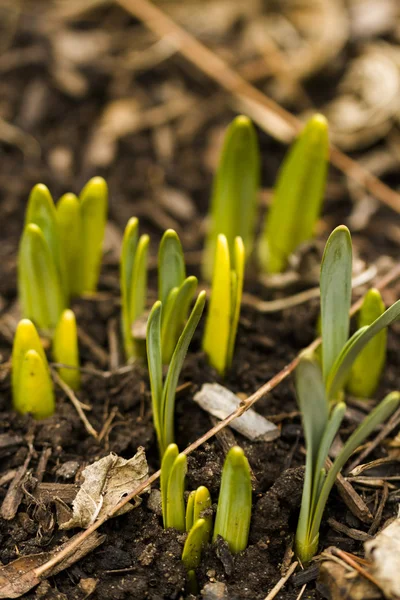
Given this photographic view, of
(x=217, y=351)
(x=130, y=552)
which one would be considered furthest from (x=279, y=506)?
(x=217, y=351)

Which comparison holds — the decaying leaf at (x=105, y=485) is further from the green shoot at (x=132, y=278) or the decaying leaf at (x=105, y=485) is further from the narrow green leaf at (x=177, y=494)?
the green shoot at (x=132, y=278)

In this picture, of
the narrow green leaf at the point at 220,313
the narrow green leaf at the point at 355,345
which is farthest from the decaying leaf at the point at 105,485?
the narrow green leaf at the point at 355,345

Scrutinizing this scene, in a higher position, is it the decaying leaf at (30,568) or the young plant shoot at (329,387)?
the young plant shoot at (329,387)

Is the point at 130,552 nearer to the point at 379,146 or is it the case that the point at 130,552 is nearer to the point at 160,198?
the point at 160,198

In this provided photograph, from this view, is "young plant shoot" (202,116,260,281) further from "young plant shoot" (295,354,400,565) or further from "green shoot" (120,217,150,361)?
"young plant shoot" (295,354,400,565)

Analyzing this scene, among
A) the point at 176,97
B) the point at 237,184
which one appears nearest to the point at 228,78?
the point at 176,97
